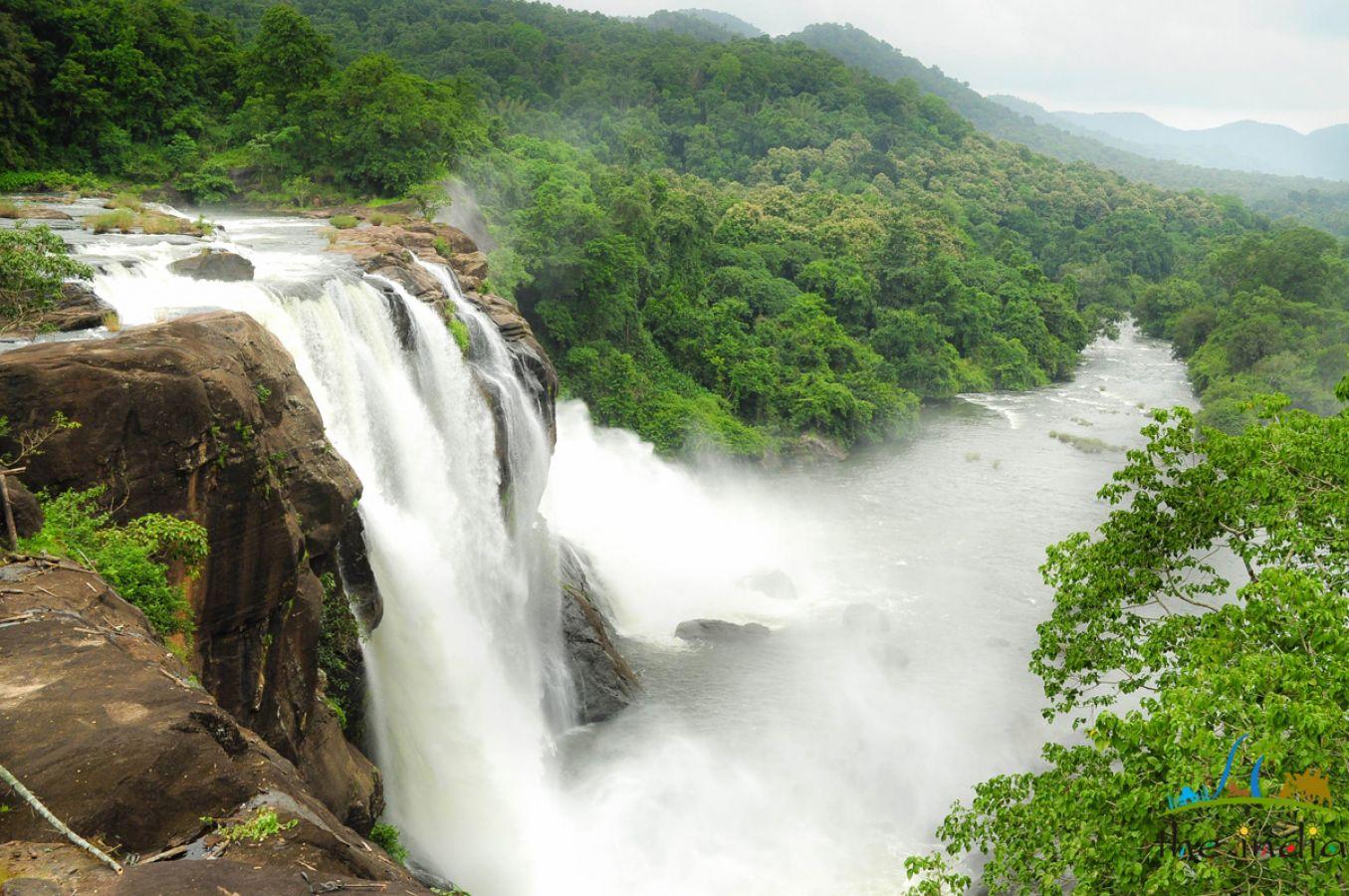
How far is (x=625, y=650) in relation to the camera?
82.2 feet

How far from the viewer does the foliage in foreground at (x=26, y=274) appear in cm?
1086

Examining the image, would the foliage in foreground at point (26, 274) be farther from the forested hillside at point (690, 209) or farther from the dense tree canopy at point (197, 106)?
the forested hillside at point (690, 209)

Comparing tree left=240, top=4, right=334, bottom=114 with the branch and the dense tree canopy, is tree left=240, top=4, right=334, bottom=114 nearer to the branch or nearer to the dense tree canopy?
the dense tree canopy

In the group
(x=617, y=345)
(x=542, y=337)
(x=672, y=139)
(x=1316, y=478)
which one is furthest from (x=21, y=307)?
(x=672, y=139)

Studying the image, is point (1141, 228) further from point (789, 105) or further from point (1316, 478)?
point (1316, 478)

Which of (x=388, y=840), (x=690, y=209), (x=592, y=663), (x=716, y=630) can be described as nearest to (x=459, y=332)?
(x=592, y=663)

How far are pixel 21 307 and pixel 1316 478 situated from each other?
48.3ft

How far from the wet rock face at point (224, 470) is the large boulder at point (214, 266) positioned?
5.16 m

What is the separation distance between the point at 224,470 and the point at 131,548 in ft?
5.36

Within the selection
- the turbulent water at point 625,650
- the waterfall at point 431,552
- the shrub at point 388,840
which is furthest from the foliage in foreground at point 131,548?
the turbulent water at point 625,650

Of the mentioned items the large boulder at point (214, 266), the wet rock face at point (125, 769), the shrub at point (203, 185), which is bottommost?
the wet rock face at point (125, 769)

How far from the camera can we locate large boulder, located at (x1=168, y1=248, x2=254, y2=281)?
54.2 feet

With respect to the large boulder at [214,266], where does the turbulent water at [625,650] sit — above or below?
below

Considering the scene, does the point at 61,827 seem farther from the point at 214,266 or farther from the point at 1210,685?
the point at 214,266
